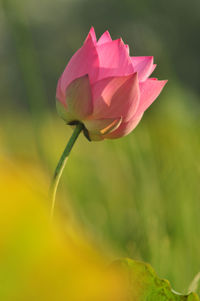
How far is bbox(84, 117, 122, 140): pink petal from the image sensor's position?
0.44m

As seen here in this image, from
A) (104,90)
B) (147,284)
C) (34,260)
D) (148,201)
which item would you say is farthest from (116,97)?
(148,201)

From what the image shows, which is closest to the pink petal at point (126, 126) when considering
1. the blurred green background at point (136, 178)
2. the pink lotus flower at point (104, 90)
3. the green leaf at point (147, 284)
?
the pink lotus flower at point (104, 90)

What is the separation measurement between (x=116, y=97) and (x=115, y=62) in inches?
1.3

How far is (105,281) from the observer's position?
179 mm

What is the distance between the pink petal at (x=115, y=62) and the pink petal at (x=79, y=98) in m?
0.02

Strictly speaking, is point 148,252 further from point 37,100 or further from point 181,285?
point 37,100

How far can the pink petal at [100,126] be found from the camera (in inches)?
17.4

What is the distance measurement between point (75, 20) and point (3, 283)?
10.7 m

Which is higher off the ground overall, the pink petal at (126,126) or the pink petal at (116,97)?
the pink petal at (116,97)

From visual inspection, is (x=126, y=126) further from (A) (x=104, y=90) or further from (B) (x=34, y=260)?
(B) (x=34, y=260)

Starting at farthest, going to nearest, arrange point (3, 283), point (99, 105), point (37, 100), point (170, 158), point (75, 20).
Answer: point (75, 20)
point (170, 158)
point (37, 100)
point (99, 105)
point (3, 283)

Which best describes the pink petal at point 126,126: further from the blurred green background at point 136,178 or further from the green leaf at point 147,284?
the blurred green background at point 136,178

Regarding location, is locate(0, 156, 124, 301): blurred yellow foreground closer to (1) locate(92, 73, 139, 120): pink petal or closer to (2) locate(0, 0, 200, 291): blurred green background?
(1) locate(92, 73, 139, 120): pink petal

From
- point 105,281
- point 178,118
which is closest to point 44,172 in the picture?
point 178,118
